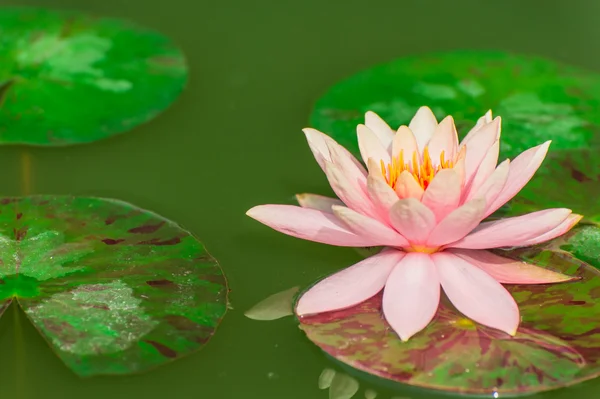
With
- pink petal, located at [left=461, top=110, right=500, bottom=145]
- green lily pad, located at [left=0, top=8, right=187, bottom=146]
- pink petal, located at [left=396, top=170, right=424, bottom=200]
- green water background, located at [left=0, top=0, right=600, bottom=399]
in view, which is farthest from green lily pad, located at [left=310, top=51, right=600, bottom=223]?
green lily pad, located at [left=0, top=8, right=187, bottom=146]

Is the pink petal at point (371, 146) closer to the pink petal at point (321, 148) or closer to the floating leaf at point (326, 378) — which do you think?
the pink petal at point (321, 148)

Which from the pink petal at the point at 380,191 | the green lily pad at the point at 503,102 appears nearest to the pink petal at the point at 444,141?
the pink petal at the point at 380,191

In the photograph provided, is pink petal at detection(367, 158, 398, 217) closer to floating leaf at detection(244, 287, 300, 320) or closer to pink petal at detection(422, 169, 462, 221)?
pink petal at detection(422, 169, 462, 221)

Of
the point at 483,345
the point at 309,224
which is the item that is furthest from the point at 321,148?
the point at 483,345

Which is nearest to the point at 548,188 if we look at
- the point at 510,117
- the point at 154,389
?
the point at 510,117

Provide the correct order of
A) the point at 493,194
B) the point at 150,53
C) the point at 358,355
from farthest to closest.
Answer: the point at 150,53 → the point at 493,194 → the point at 358,355

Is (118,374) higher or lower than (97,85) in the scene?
lower

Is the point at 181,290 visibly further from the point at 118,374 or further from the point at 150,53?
the point at 150,53
